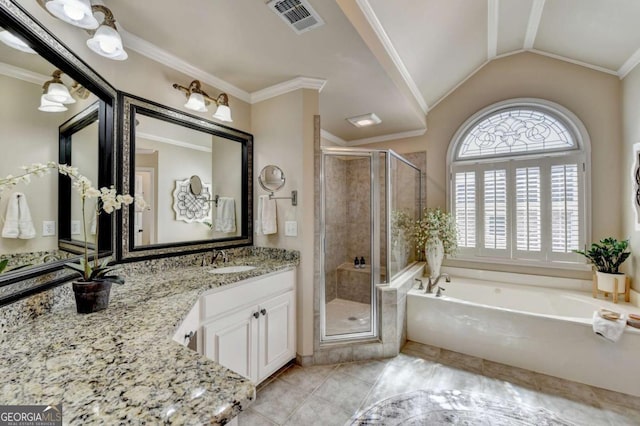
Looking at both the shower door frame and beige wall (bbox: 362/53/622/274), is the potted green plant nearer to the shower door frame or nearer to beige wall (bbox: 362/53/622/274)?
beige wall (bbox: 362/53/622/274)

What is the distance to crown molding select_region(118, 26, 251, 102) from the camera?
Answer: 5.63 ft

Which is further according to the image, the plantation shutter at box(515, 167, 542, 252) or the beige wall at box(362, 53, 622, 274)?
the plantation shutter at box(515, 167, 542, 252)

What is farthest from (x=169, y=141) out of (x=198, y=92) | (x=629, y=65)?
(x=629, y=65)

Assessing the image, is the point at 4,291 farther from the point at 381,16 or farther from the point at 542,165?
the point at 542,165

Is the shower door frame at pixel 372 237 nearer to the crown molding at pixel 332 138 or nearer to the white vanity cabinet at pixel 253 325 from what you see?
the white vanity cabinet at pixel 253 325

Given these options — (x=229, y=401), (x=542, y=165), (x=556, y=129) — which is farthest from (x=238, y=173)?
(x=556, y=129)

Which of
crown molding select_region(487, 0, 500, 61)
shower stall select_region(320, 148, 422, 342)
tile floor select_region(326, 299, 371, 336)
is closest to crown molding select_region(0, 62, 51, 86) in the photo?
shower stall select_region(320, 148, 422, 342)

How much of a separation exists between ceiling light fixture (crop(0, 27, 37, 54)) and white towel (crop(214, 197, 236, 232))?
4.64ft

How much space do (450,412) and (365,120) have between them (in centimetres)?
277

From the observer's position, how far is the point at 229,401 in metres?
0.58

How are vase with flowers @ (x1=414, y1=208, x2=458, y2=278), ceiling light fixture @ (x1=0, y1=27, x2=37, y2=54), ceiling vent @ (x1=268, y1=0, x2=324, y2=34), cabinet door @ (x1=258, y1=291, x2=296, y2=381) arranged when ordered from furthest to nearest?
1. vase with flowers @ (x1=414, y1=208, x2=458, y2=278)
2. cabinet door @ (x1=258, y1=291, x2=296, y2=381)
3. ceiling vent @ (x1=268, y1=0, x2=324, y2=34)
4. ceiling light fixture @ (x1=0, y1=27, x2=37, y2=54)

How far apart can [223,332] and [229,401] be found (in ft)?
3.89

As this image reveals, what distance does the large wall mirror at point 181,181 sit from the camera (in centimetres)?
178

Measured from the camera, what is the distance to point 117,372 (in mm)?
688
